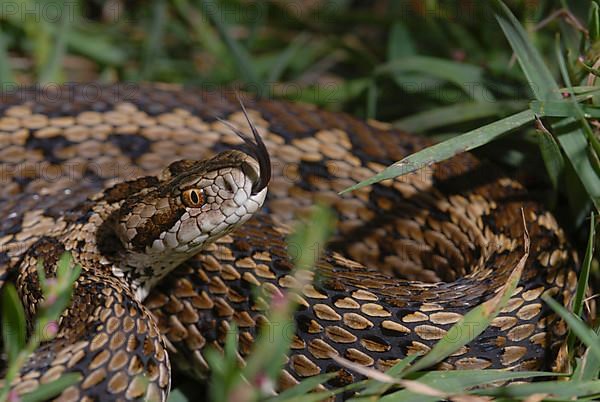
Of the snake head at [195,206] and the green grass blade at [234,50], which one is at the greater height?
the green grass blade at [234,50]

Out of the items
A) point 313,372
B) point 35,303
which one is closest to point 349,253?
point 313,372

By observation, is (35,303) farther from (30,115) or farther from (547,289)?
(547,289)

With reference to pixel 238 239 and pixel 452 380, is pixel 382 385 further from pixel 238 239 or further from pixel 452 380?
pixel 238 239

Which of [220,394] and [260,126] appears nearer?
[220,394]

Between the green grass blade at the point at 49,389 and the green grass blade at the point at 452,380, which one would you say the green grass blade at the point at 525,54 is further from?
the green grass blade at the point at 49,389

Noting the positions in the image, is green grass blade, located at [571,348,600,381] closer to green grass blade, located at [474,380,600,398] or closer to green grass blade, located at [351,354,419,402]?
green grass blade, located at [474,380,600,398]

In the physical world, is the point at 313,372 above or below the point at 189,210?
below

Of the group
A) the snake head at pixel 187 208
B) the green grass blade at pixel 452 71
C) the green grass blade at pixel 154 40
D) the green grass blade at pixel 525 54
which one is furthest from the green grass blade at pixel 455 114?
the green grass blade at pixel 154 40
